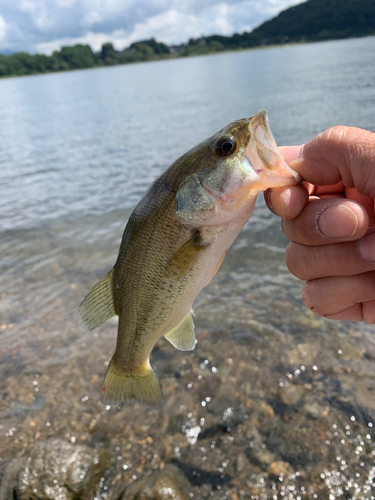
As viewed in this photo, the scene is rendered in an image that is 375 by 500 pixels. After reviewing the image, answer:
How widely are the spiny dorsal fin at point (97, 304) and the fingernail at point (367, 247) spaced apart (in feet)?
6.11

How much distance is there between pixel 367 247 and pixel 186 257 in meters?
1.20

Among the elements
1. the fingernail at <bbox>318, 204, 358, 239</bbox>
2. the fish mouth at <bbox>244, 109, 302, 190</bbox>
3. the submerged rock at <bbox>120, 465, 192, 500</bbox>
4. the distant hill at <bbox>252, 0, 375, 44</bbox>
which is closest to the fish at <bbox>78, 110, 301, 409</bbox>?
the fish mouth at <bbox>244, 109, 302, 190</bbox>

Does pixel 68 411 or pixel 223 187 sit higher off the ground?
pixel 223 187

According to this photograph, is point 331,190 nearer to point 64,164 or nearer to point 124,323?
point 124,323

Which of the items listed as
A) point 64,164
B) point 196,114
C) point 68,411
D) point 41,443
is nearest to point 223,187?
point 41,443

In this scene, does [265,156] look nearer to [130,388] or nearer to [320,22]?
[130,388]

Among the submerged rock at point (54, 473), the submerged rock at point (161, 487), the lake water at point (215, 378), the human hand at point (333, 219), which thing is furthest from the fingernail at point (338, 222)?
the submerged rock at point (54, 473)

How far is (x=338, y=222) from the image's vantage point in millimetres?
2076

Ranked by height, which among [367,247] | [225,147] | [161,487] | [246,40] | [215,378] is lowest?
[215,378]

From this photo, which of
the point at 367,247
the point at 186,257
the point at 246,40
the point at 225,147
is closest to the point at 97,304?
the point at 186,257

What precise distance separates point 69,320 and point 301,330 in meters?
4.39

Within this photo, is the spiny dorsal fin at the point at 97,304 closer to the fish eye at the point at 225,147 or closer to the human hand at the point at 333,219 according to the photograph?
the fish eye at the point at 225,147

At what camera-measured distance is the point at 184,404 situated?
14.8 ft

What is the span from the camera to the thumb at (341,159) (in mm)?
1982
